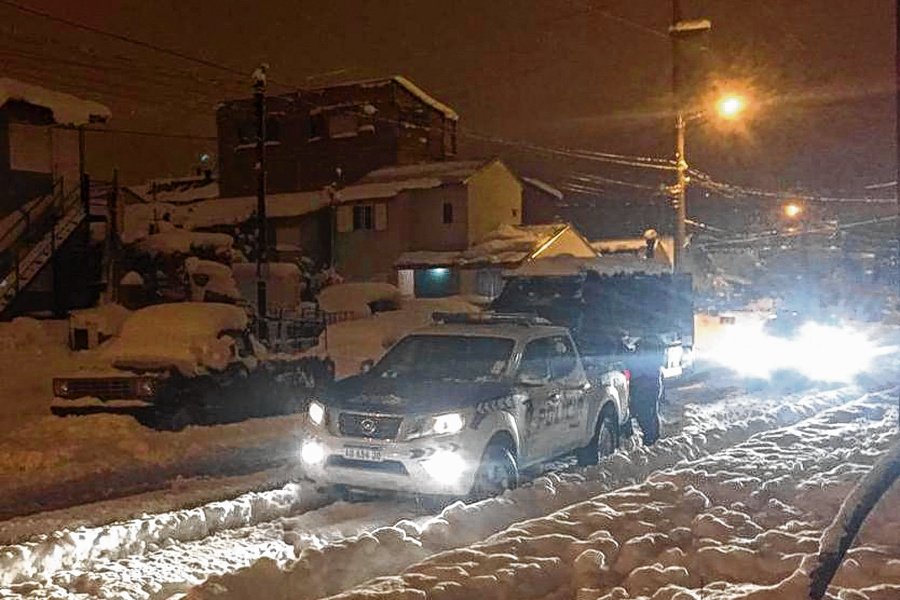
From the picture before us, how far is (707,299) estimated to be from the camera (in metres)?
61.6

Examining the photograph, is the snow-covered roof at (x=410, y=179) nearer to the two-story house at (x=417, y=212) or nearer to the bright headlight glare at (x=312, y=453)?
the two-story house at (x=417, y=212)

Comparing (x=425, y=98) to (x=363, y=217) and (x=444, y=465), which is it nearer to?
(x=363, y=217)

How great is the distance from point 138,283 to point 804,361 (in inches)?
774

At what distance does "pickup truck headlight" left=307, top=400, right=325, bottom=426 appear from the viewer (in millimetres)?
9062

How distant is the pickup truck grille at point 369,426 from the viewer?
866 cm

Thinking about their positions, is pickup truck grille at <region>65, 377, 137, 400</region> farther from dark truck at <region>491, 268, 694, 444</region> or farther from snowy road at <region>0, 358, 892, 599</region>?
dark truck at <region>491, 268, 694, 444</region>

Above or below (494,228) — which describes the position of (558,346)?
below

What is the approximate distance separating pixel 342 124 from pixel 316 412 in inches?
1732

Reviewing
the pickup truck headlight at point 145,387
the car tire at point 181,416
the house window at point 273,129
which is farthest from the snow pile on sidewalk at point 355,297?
the house window at point 273,129

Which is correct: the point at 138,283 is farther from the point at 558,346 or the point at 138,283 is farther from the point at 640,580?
the point at 640,580

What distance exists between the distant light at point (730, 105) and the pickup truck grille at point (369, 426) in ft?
58.9

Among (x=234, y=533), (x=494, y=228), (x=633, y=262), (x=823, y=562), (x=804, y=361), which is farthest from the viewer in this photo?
(x=494, y=228)

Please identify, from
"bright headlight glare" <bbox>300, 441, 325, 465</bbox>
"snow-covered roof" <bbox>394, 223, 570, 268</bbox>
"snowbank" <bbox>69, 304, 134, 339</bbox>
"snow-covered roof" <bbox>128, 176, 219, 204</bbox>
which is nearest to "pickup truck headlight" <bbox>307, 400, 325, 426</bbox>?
"bright headlight glare" <bbox>300, 441, 325, 465</bbox>

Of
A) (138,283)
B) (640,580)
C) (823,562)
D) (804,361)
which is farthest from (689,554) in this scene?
(138,283)
